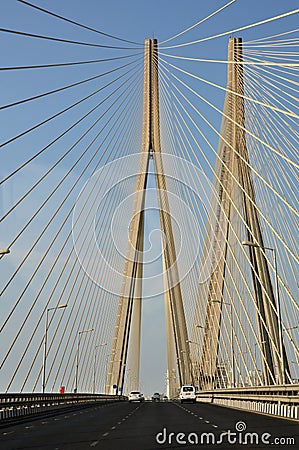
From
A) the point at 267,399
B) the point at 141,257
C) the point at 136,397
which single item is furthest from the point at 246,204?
the point at 136,397

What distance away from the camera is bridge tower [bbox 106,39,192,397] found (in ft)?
181

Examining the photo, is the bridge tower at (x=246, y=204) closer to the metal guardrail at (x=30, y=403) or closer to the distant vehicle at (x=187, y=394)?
the metal guardrail at (x=30, y=403)

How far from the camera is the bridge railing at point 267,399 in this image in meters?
30.8

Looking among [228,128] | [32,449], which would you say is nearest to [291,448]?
[32,449]

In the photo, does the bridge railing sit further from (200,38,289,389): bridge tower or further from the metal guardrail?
the metal guardrail

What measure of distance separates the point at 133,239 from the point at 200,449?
42.9 m

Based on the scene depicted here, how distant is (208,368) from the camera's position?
211 feet

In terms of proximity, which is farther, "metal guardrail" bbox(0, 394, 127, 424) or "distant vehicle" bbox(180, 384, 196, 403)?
"distant vehicle" bbox(180, 384, 196, 403)

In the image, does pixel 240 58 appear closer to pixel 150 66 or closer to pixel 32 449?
pixel 150 66

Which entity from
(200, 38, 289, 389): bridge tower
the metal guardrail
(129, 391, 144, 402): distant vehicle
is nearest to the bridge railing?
(200, 38, 289, 389): bridge tower

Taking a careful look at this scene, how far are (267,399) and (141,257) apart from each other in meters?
26.8

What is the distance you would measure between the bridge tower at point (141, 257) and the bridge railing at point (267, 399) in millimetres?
9556

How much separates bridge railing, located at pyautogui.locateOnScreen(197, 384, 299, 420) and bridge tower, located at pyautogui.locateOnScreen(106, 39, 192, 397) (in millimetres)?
9556

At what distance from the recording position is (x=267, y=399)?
36.6m
